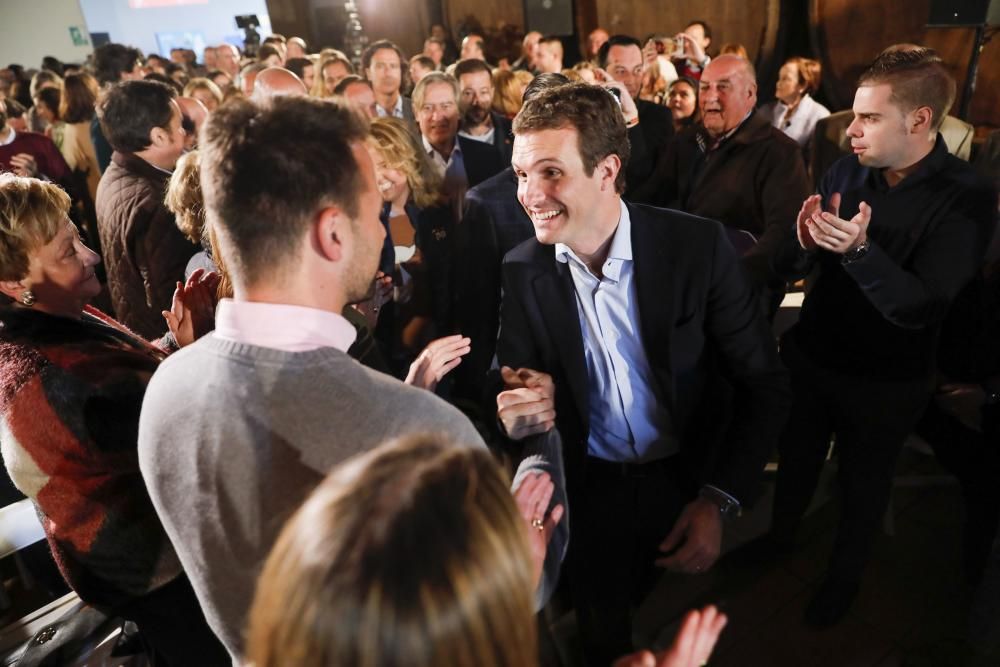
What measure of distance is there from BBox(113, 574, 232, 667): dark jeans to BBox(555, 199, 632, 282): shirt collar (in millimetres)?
1209

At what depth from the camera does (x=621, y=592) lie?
5.81ft

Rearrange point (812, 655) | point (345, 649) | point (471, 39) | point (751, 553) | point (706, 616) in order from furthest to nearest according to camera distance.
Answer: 1. point (471, 39)
2. point (751, 553)
3. point (812, 655)
4. point (706, 616)
5. point (345, 649)

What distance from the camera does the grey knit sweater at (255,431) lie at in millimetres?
786

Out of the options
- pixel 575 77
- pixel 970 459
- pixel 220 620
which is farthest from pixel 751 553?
pixel 575 77

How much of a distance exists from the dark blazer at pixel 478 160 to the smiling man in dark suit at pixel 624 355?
168cm

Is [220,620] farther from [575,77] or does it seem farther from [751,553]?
[575,77]

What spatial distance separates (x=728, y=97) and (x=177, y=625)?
289cm

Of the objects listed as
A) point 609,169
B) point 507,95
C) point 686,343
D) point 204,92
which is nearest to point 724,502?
point 686,343

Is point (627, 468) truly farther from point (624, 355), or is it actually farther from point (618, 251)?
point (618, 251)

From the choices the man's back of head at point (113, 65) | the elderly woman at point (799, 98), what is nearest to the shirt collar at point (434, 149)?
the elderly woman at point (799, 98)

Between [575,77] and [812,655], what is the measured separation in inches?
125

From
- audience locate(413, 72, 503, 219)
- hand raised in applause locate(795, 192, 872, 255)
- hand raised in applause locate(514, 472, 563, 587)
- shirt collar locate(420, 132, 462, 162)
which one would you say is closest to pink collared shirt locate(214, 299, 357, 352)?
hand raised in applause locate(514, 472, 563, 587)

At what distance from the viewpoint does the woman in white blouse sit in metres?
4.34

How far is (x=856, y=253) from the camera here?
1693mm
